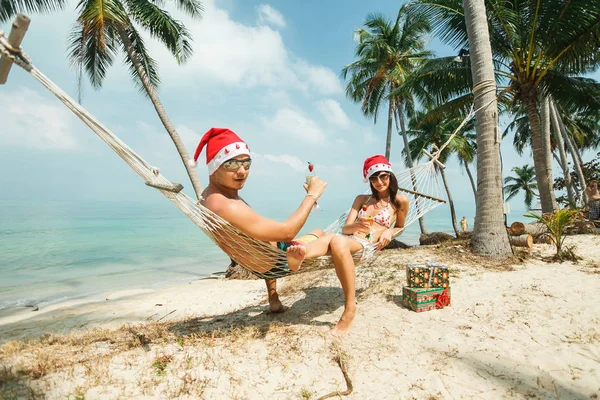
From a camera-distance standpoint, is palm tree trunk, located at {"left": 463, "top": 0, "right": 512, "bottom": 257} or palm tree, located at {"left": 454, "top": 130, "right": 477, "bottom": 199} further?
palm tree, located at {"left": 454, "top": 130, "right": 477, "bottom": 199}

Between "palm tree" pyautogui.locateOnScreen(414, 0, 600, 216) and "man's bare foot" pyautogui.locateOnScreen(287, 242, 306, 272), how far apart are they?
549 centimetres

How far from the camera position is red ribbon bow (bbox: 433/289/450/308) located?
2.39 meters

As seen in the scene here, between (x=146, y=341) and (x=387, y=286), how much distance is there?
1.99m

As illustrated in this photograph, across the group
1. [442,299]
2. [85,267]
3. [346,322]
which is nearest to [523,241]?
[442,299]

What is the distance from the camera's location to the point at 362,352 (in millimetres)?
1798

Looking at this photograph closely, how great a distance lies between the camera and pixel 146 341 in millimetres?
1989

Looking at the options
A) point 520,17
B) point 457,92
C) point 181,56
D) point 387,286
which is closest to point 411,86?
point 457,92

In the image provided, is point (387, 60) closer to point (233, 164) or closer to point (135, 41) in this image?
point (135, 41)

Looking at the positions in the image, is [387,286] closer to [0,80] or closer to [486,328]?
[486,328]

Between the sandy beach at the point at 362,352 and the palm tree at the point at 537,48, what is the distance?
471 cm

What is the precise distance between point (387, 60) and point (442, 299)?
10.9 metres

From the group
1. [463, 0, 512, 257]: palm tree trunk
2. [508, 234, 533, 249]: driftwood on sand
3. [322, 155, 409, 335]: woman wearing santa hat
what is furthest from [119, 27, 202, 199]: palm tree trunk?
[508, 234, 533, 249]: driftwood on sand

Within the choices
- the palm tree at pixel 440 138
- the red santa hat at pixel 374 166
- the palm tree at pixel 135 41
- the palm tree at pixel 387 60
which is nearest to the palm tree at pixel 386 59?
the palm tree at pixel 387 60

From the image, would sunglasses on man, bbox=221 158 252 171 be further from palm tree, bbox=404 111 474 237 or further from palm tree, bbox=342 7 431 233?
palm tree, bbox=404 111 474 237
